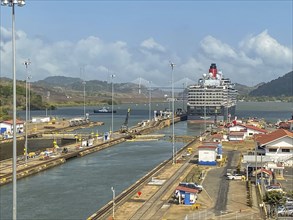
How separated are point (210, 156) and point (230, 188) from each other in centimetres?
1038

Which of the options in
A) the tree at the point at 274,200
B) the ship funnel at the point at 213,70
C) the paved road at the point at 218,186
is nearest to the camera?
the tree at the point at 274,200

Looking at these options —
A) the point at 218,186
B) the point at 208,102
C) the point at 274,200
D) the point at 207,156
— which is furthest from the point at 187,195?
the point at 208,102

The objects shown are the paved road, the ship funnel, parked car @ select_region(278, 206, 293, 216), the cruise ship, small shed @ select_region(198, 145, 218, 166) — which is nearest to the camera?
parked car @ select_region(278, 206, 293, 216)

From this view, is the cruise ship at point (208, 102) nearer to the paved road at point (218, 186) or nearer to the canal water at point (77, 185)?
the canal water at point (77, 185)

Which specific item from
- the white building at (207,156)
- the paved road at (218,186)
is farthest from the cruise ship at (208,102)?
the paved road at (218,186)

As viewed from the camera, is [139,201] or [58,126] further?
[58,126]

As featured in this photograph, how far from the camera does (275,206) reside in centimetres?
2298

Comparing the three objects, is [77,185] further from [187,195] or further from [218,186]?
[187,195]

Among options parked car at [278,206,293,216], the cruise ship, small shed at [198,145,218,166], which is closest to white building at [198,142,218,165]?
small shed at [198,145,218,166]

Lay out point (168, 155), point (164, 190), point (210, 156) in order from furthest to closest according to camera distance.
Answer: point (168, 155) < point (210, 156) < point (164, 190)

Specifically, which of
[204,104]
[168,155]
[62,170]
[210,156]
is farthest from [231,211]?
[204,104]

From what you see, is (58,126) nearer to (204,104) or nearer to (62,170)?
(204,104)

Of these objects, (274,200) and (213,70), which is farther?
(213,70)

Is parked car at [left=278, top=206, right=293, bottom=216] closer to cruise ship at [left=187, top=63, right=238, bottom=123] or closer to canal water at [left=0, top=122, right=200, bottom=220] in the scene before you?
canal water at [left=0, top=122, right=200, bottom=220]
